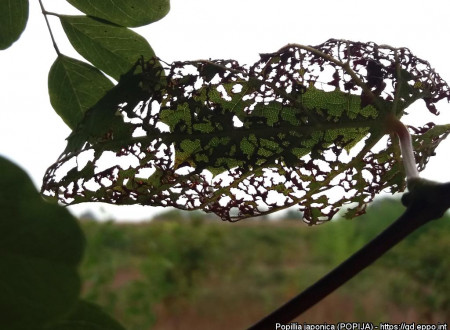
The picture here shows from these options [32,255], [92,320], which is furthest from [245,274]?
[32,255]

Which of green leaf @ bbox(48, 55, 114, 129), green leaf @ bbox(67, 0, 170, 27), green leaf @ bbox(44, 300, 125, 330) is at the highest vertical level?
green leaf @ bbox(67, 0, 170, 27)

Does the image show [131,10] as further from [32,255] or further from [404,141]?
[32,255]

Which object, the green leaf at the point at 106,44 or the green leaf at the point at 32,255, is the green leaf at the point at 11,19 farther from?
the green leaf at the point at 32,255

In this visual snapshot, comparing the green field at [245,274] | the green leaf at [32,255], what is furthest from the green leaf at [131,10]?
the green field at [245,274]

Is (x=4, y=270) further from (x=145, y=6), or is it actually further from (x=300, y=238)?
(x=300, y=238)

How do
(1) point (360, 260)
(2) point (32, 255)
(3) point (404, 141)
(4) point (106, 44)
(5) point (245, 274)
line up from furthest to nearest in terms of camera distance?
1. (5) point (245, 274)
2. (4) point (106, 44)
3. (3) point (404, 141)
4. (1) point (360, 260)
5. (2) point (32, 255)

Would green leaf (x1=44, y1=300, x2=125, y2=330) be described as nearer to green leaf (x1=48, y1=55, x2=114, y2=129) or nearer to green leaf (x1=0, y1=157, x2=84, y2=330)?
green leaf (x1=0, y1=157, x2=84, y2=330)

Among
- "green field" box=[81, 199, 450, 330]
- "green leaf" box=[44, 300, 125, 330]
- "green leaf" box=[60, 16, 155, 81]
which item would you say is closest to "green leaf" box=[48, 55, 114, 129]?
"green leaf" box=[60, 16, 155, 81]
